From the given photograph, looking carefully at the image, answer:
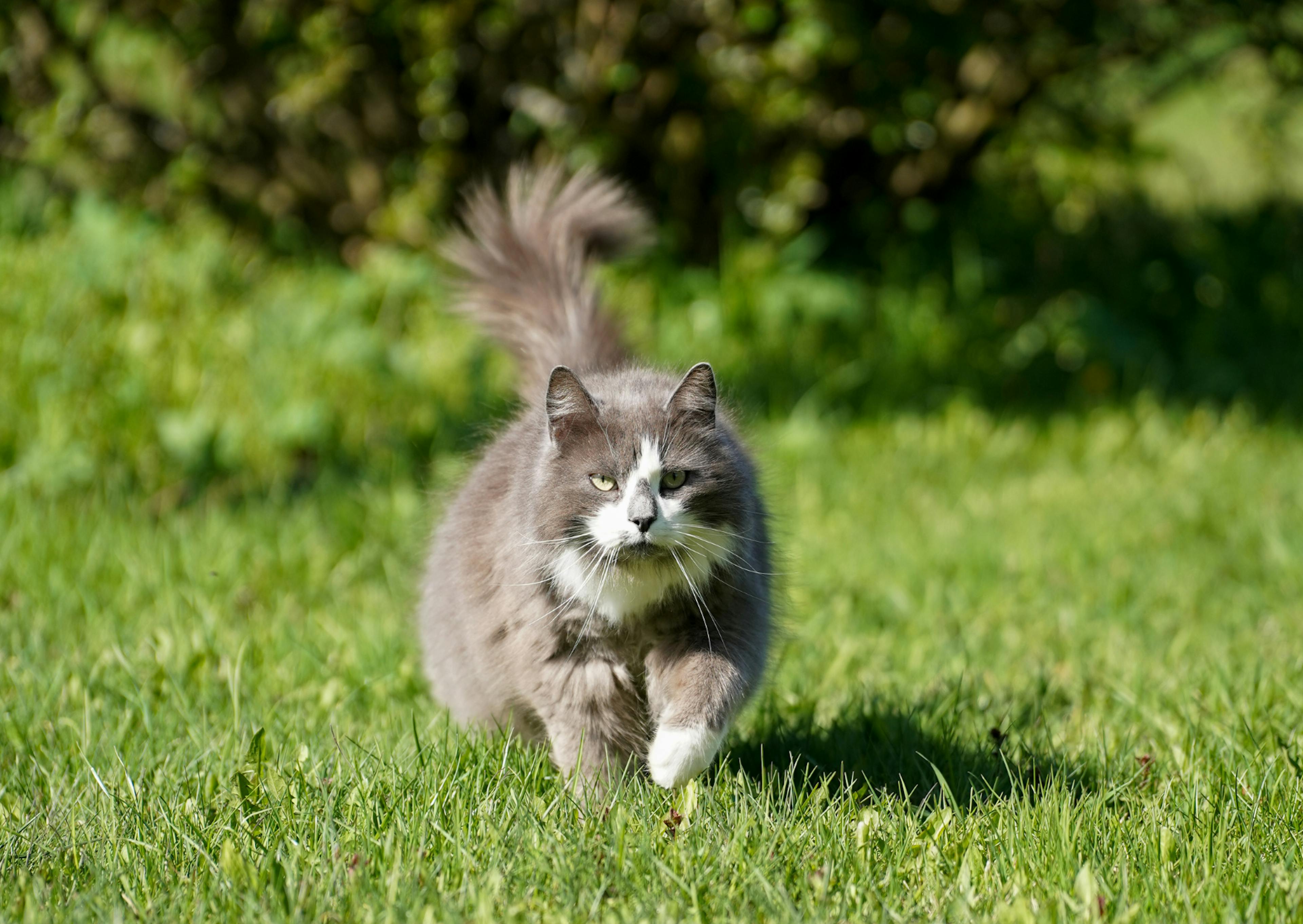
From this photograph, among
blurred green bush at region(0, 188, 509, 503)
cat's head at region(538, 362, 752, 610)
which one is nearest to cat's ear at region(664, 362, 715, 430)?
cat's head at region(538, 362, 752, 610)

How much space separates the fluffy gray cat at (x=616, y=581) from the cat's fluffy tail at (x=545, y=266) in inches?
12.2

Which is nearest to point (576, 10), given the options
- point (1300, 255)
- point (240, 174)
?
point (240, 174)

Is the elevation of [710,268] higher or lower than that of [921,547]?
higher

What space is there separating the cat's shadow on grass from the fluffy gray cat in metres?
0.22

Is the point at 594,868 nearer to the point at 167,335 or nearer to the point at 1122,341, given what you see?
the point at 167,335

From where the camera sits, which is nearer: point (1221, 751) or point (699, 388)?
point (699, 388)

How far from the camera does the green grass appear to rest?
251cm

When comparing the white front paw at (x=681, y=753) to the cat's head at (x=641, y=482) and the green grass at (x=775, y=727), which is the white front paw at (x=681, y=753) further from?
the cat's head at (x=641, y=482)

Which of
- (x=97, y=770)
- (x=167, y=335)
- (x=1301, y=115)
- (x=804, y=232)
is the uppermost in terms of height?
(x=1301, y=115)

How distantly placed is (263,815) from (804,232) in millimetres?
5558

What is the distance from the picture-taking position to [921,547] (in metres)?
5.33

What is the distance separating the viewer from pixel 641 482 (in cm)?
285

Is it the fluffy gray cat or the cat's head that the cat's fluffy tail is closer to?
the fluffy gray cat

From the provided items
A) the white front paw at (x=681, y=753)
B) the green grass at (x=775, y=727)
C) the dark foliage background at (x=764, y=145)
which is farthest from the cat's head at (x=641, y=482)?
the dark foliage background at (x=764, y=145)
